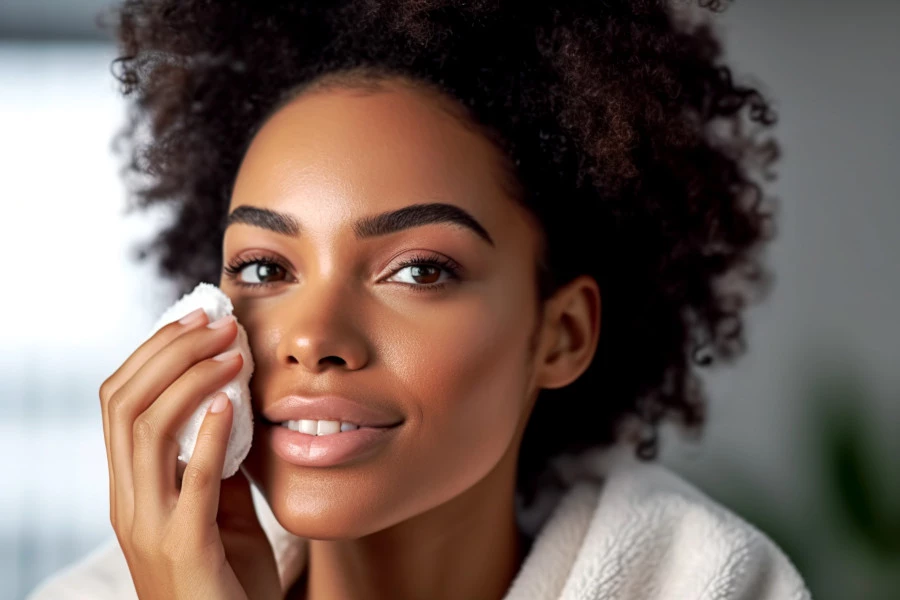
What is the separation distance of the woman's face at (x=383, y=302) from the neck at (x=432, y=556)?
12 centimetres

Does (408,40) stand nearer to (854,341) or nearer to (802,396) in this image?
(802,396)

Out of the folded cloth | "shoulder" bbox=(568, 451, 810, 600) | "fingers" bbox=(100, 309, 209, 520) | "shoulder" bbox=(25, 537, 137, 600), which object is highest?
"fingers" bbox=(100, 309, 209, 520)

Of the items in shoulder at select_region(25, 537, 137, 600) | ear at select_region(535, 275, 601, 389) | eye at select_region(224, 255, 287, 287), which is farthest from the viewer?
shoulder at select_region(25, 537, 137, 600)

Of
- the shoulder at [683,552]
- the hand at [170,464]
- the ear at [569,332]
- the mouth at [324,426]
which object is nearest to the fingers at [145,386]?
the hand at [170,464]

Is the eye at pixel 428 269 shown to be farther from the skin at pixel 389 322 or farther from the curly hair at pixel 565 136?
the curly hair at pixel 565 136

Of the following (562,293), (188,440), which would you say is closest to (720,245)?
(562,293)

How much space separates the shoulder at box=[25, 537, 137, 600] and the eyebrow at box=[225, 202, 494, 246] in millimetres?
583

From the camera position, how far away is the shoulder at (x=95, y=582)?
1.32 metres

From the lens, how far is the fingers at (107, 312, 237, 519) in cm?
100

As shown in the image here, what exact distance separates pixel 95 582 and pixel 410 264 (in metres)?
0.72

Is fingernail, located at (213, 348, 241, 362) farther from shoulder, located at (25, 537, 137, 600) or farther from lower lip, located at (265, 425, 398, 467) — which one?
shoulder, located at (25, 537, 137, 600)

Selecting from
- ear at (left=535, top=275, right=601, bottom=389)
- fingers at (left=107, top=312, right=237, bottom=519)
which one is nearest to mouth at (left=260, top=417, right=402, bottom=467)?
fingers at (left=107, top=312, right=237, bottom=519)

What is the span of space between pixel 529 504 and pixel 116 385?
0.75m

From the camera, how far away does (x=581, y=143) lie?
1173 mm
